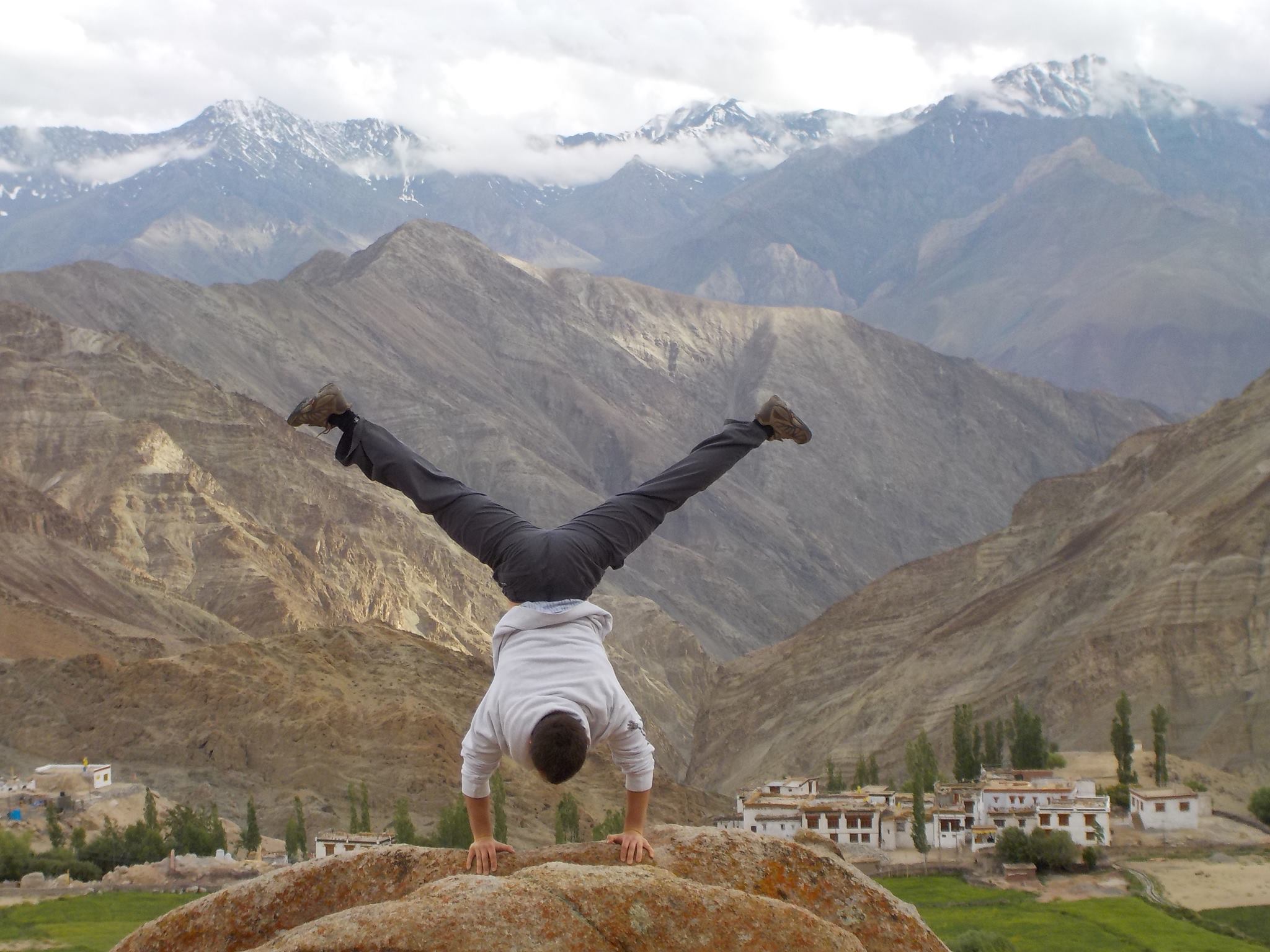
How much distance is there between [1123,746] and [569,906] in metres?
59.7

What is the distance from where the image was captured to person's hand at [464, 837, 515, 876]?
9.88 metres

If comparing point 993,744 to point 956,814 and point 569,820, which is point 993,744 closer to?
point 956,814

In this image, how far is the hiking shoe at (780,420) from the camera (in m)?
11.3

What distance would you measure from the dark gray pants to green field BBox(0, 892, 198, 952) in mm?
21631

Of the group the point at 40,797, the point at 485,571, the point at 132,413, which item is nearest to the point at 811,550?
the point at 485,571

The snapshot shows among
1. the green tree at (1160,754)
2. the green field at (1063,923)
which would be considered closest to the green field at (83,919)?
the green field at (1063,923)

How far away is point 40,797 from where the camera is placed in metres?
58.9

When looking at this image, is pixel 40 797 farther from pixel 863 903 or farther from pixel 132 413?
pixel 132 413

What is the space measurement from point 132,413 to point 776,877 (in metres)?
118

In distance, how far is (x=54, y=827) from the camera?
53.8 meters

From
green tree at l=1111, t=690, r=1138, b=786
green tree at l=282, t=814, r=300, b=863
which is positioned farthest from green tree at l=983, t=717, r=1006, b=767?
green tree at l=282, t=814, r=300, b=863

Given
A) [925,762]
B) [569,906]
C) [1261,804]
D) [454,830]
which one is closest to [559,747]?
[569,906]

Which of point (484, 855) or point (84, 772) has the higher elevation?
point (84, 772)

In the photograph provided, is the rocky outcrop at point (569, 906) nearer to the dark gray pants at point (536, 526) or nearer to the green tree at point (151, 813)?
the dark gray pants at point (536, 526)
